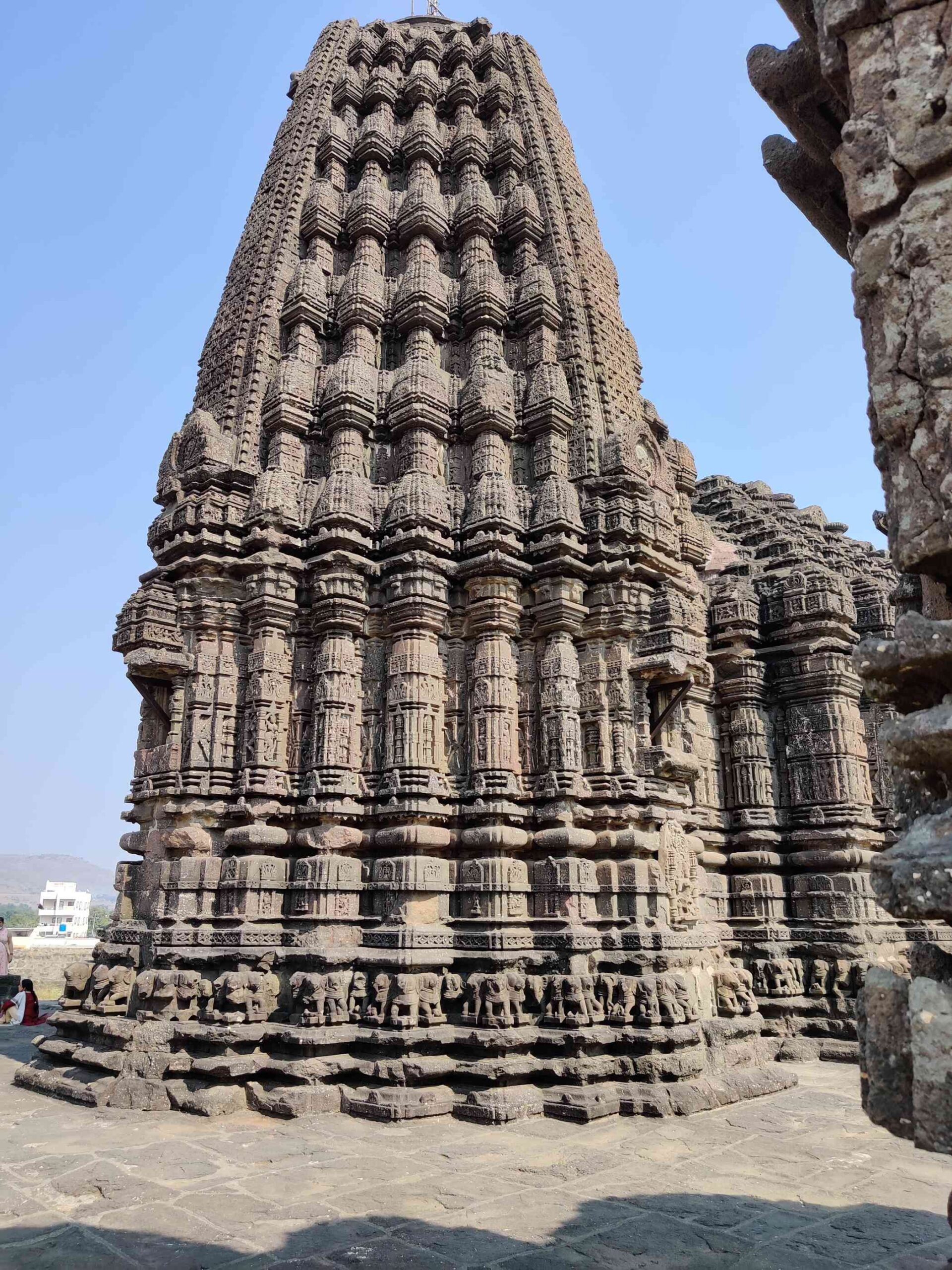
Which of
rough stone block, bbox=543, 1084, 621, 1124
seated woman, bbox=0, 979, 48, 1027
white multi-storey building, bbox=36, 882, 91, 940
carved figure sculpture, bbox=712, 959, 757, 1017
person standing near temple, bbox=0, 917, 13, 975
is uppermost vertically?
white multi-storey building, bbox=36, 882, 91, 940

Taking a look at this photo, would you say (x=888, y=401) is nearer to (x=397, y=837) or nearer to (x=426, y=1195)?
(x=426, y=1195)

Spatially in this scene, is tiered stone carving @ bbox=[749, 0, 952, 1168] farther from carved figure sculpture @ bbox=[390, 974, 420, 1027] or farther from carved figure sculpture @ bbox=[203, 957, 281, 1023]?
carved figure sculpture @ bbox=[203, 957, 281, 1023]

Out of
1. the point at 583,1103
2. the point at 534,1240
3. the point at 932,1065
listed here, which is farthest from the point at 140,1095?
the point at 932,1065

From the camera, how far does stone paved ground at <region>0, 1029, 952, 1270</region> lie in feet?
16.3

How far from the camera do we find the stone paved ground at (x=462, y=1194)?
16.3ft

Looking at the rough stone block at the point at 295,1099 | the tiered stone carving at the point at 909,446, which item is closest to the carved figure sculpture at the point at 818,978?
the rough stone block at the point at 295,1099

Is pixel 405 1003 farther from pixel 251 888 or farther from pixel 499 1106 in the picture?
pixel 251 888

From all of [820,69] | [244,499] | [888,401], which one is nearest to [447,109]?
[244,499]

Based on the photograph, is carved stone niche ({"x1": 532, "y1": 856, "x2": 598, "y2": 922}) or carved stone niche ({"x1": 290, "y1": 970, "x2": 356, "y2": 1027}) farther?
carved stone niche ({"x1": 532, "y1": 856, "x2": 598, "y2": 922})

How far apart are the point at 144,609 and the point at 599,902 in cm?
620

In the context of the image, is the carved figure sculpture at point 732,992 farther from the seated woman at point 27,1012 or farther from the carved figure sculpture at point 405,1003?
the seated woman at point 27,1012

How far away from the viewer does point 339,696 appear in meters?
10.3

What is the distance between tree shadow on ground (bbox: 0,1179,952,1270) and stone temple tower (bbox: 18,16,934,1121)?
2407 mm

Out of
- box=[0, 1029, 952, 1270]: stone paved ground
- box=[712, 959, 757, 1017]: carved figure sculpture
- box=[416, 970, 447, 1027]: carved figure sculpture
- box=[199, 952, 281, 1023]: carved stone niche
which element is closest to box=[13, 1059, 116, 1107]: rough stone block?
box=[0, 1029, 952, 1270]: stone paved ground
